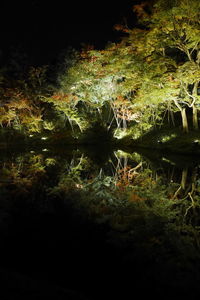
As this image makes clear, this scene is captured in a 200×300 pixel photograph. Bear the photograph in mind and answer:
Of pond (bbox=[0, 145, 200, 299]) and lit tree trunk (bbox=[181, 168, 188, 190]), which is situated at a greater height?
lit tree trunk (bbox=[181, 168, 188, 190])

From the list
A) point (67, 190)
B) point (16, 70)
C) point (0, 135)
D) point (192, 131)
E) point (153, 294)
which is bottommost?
point (153, 294)

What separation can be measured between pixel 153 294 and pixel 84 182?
6.44 m

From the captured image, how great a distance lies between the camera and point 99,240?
13.5ft

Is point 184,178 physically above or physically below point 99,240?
above

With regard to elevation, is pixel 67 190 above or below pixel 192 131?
below

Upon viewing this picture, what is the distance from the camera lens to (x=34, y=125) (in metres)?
27.3

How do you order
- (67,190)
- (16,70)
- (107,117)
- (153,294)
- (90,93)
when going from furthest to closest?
(16,70)
(107,117)
(90,93)
(67,190)
(153,294)

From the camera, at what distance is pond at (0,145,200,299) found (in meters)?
2.86

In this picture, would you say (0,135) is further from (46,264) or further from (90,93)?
(46,264)

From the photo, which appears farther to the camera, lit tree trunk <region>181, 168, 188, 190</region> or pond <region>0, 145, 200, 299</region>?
lit tree trunk <region>181, 168, 188, 190</region>

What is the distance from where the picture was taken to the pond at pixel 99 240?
286 cm

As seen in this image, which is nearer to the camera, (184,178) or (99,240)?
(99,240)

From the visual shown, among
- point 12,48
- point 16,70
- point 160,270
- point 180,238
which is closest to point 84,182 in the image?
point 180,238

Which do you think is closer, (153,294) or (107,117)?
(153,294)
